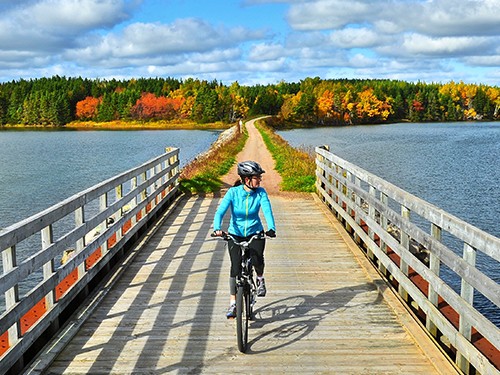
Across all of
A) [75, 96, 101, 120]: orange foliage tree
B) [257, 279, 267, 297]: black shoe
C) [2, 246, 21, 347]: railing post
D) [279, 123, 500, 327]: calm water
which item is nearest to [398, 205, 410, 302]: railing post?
[257, 279, 267, 297]: black shoe

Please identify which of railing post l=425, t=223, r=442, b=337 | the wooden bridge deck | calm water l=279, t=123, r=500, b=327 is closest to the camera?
the wooden bridge deck

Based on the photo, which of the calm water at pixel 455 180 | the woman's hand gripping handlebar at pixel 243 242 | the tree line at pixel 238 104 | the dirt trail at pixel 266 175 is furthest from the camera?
the tree line at pixel 238 104

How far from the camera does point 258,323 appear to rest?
6492mm

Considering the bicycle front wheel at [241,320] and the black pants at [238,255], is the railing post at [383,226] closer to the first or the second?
the black pants at [238,255]

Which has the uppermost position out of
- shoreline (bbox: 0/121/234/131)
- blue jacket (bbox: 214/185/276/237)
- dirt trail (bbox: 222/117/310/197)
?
blue jacket (bbox: 214/185/276/237)

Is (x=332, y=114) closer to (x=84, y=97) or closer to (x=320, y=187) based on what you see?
(x=84, y=97)

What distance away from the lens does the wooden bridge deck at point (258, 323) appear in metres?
5.40

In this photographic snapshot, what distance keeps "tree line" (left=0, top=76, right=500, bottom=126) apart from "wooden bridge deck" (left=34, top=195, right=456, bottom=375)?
121m

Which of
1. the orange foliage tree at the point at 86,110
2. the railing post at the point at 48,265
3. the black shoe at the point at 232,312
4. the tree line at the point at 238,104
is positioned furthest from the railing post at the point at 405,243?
the orange foliage tree at the point at 86,110

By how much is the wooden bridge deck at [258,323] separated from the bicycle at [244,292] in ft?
0.60

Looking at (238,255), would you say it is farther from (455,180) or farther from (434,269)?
(455,180)

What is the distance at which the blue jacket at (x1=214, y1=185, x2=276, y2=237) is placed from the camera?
598cm

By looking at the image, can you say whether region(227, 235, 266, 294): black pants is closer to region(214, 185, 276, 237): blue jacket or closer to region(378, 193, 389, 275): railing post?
region(214, 185, 276, 237): blue jacket

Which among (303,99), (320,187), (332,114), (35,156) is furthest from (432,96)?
(320,187)
